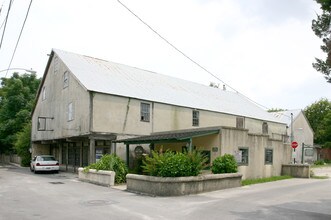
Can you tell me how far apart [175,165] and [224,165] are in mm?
3808

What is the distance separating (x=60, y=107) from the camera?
111ft

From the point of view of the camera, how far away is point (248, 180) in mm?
22312

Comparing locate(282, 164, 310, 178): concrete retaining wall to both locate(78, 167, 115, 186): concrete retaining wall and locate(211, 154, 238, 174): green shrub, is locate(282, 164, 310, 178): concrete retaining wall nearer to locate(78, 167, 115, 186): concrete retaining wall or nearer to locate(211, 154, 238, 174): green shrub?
locate(211, 154, 238, 174): green shrub

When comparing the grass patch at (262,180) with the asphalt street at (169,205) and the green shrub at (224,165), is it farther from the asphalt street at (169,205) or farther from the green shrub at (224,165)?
the asphalt street at (169,205)

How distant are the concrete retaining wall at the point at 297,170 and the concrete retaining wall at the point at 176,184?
9.06 m

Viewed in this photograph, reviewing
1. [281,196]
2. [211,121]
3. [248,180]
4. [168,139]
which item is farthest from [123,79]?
[281,196]

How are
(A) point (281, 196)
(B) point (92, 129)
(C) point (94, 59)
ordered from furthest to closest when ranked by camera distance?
(C) point (94, 59), (B) point (92, 129), (A) point (281, 196)

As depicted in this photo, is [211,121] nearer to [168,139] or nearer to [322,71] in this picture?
[168,139]

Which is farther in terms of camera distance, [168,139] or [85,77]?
[85,77]

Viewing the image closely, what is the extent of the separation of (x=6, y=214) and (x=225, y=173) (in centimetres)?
1113

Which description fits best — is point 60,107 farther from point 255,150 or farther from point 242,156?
point 255,150

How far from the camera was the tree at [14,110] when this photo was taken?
50.7 meters

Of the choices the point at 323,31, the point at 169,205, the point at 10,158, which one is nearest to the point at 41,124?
the point at 10,158

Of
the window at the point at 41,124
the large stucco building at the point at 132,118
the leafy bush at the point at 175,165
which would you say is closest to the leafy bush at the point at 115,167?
the large stucco building at the point at 132,118
